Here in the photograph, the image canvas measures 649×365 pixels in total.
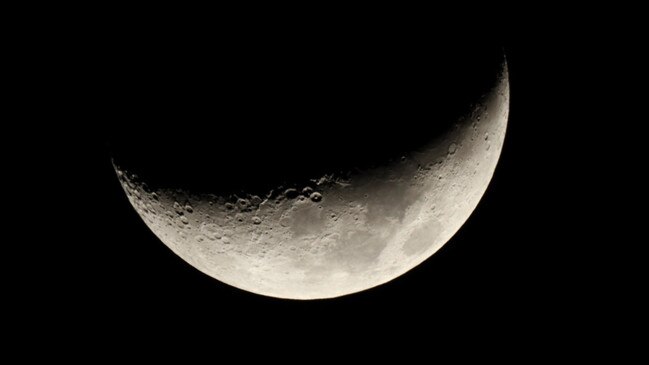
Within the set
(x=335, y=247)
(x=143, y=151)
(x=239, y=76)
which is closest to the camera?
(x=239, y=76)

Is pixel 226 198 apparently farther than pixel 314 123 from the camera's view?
Yes

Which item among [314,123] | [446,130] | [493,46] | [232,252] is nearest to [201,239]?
[232,252]

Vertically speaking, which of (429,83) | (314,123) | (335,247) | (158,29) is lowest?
(335,247)

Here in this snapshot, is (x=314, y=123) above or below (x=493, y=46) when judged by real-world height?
below

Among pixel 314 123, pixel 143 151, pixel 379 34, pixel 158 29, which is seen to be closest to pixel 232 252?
pixel 143 151

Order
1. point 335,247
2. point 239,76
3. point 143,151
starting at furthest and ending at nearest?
point 335,247, point 143,151, point 239,76

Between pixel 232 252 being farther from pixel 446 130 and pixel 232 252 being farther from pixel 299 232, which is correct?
pixel 446 130

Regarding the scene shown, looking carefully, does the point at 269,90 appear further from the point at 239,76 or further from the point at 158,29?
the point at 158,29
